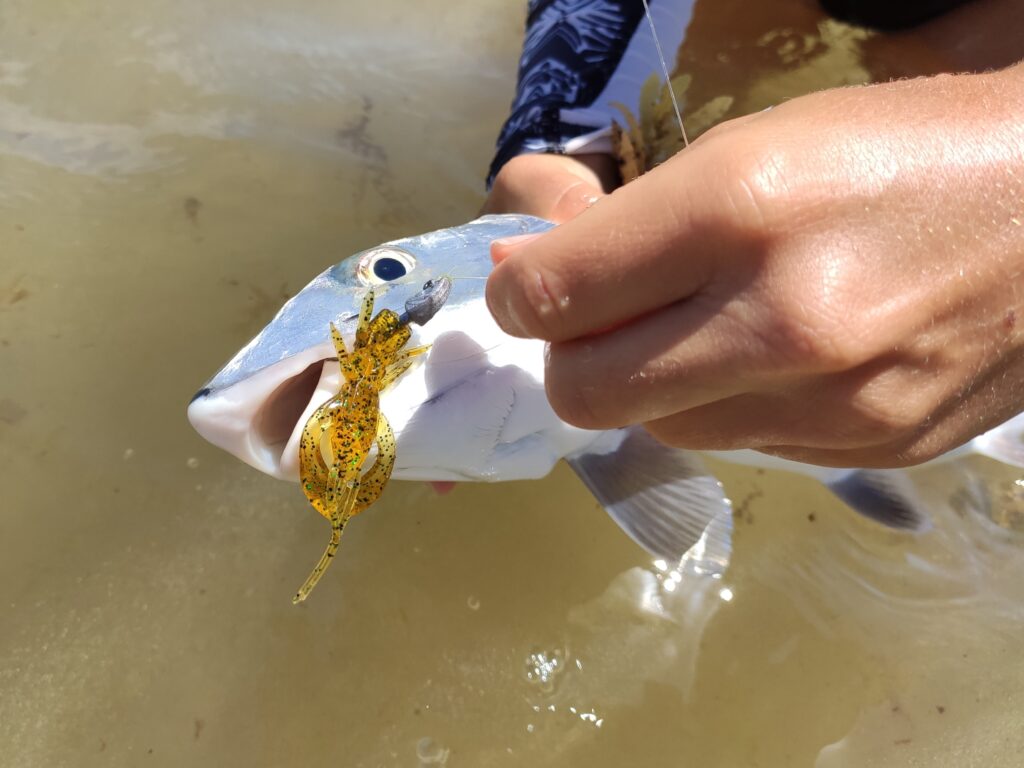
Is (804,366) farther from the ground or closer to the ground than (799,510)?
farther from the ground

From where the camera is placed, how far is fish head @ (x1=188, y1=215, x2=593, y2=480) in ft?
3.15

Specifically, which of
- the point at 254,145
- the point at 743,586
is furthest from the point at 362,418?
the point at 254,145

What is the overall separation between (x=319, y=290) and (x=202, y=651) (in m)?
0.90

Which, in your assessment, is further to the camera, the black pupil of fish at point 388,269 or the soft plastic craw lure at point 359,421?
the black pupil of fish at point 388,269

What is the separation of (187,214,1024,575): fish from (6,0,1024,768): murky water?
1.02 feet

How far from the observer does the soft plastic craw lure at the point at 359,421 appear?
929 mm

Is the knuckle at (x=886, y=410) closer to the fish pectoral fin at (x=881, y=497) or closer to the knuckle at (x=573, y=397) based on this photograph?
the knuckle at (x=573, y=397)

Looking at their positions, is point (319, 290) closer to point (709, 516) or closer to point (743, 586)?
point (709, 516)

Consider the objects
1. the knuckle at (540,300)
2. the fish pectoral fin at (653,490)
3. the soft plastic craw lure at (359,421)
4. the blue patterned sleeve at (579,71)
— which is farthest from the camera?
the blue patterned sleeve at (579,71)

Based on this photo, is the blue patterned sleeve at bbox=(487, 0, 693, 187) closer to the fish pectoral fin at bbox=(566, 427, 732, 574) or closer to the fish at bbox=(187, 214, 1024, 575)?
the fish at bbox=(187, 214, 1024, 575)

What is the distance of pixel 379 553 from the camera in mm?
1599

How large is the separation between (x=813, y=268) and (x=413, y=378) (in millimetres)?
582

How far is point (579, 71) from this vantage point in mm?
1877

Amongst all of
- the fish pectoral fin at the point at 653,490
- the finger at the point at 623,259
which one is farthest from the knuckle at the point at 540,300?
the fish pectoral fin at the point at 653,490
